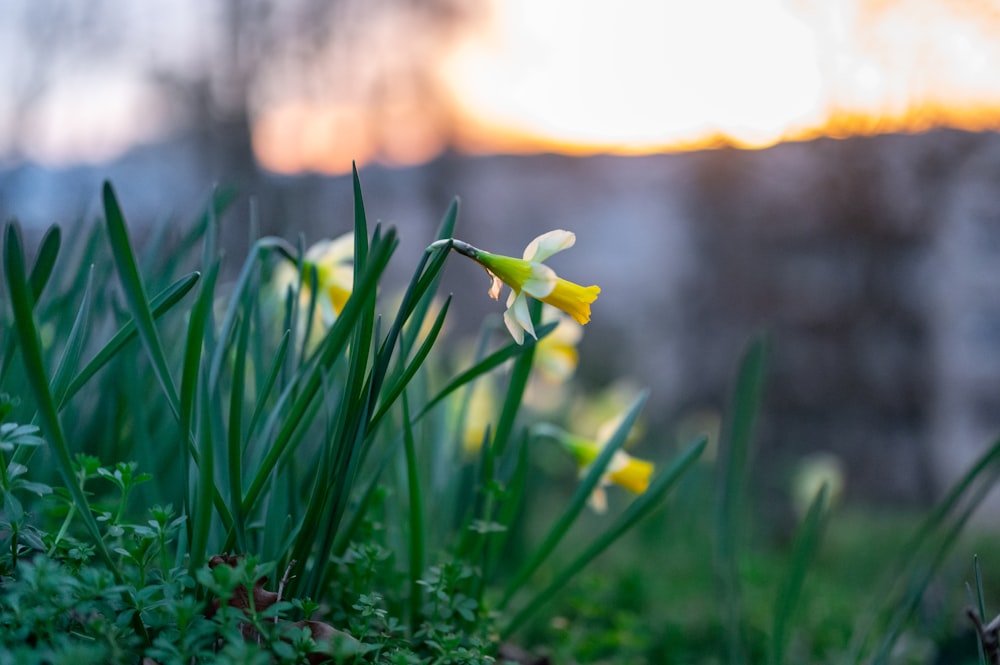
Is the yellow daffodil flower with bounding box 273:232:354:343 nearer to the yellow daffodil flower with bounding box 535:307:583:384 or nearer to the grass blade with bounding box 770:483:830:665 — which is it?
the yellow daffodil flower with bounding box 535:307:583:384

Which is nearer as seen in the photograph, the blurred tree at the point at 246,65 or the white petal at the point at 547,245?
the white petal at the point at 547,245

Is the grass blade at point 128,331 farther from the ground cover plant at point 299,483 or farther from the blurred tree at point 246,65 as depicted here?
the blurred tree at point 246,65

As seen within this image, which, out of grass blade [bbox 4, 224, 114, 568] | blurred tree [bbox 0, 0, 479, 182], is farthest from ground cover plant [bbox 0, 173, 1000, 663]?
blurred tree [bbox 0, 0, 479, 182]

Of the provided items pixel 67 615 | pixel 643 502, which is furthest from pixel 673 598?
pixel 67 615

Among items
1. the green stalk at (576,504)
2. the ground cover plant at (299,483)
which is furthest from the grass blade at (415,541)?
the green stalk at (576,504)

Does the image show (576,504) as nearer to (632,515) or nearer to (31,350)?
(632,515)

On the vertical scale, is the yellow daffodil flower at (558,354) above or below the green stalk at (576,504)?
above

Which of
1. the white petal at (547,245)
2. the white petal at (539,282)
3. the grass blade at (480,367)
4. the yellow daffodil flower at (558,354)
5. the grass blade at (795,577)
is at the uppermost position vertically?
the white petal at (547,245)

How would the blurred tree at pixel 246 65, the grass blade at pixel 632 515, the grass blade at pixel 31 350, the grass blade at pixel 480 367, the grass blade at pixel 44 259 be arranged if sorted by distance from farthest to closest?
1. the blurred tree at pixel 246 65
2. the grass blade at pixel 632 515
3. the grass blade at pixel 480 367
4. the grass blade at pixel 44 259
5. the grass blade at pixel 31 350
